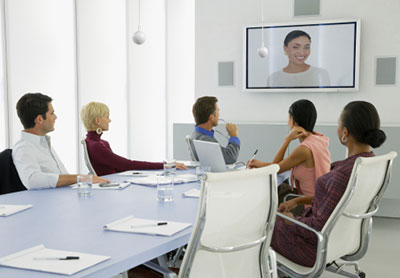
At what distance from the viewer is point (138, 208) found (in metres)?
2.35

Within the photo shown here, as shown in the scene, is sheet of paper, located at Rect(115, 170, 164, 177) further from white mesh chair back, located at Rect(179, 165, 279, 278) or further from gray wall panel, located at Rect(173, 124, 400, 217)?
gray wall panel, located at Rect(173, 124, 400, 217)

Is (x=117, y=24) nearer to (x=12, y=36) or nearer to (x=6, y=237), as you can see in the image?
(x=12, y=36)

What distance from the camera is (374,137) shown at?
253cm

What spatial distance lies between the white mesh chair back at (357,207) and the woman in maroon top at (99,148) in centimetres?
154

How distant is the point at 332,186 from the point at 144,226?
3.46 ft

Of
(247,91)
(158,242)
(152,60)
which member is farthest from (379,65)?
(158,242)

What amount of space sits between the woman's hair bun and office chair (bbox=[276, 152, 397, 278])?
0.09m

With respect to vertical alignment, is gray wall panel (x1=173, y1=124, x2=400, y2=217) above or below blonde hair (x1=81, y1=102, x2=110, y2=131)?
below

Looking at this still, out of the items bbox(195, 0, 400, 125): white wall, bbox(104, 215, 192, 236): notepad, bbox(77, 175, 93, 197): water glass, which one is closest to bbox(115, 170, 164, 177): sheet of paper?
bbox(77, 175, 93, 197): water glass

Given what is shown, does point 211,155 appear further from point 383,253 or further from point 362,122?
point 383,253

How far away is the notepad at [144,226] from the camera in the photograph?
6.19 feet

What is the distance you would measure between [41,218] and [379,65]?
4599mm

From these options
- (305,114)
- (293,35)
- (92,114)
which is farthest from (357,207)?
(293,35)

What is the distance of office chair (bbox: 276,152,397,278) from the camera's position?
91.1 inches
